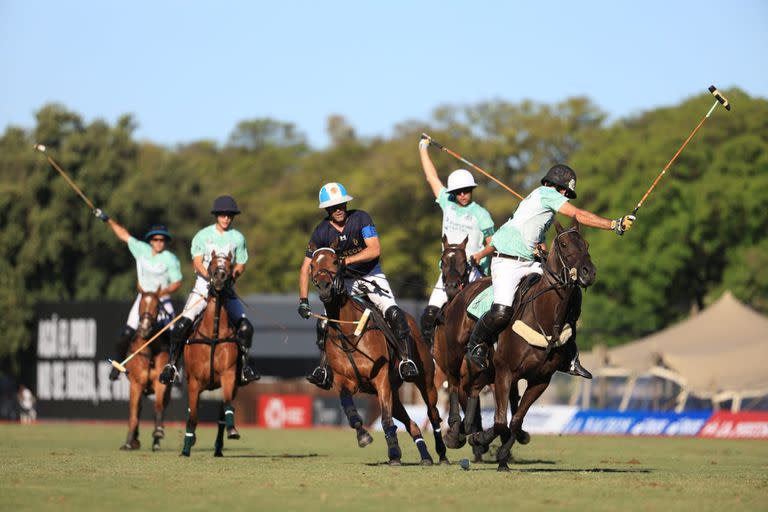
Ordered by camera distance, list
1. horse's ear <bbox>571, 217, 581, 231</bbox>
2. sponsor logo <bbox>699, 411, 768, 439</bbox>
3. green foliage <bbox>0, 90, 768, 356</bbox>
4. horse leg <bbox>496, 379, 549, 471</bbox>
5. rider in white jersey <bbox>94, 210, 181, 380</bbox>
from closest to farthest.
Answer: horse's ear <bbox>571, 217, 581, 231</bbox>
horse leg <bbox>496, 379, 549, 471</bbox>
rider in white jersey <bbox>94, 210, 181, 380</bbox>
sponsor logo <bbox>699, 411, 768, 439</bbox>
green foliage <bbox>0, 90, 768, 356</bbox>

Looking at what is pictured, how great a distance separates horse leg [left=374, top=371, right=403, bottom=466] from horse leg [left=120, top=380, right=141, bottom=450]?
706cm

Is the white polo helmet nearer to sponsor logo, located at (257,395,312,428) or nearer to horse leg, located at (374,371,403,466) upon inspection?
horse leg, located at (374,371,403,466)

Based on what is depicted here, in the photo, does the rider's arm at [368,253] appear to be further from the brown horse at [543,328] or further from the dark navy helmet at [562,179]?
the dark navy helmet at [562,179]

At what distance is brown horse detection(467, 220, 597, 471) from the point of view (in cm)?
1443

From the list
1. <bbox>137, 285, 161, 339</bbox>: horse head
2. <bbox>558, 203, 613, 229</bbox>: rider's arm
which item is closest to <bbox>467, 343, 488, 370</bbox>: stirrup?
<bbox>558, 203, 613, 229</bbox>: rider's arm

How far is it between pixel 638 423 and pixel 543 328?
21.5 meters

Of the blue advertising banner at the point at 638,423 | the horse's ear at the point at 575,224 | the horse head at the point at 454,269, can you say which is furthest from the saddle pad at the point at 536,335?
the blue advertising banner at the point at 638,423

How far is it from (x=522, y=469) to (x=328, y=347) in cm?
262

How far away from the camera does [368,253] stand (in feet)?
53.4

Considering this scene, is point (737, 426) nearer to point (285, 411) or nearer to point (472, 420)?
point (285, 411)

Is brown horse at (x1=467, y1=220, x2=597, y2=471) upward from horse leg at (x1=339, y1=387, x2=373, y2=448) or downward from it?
upward

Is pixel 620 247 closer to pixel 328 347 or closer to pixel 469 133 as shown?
pixel 469 133

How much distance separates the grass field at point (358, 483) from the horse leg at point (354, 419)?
1.07 ft

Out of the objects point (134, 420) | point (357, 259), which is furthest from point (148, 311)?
point (357, 259)
